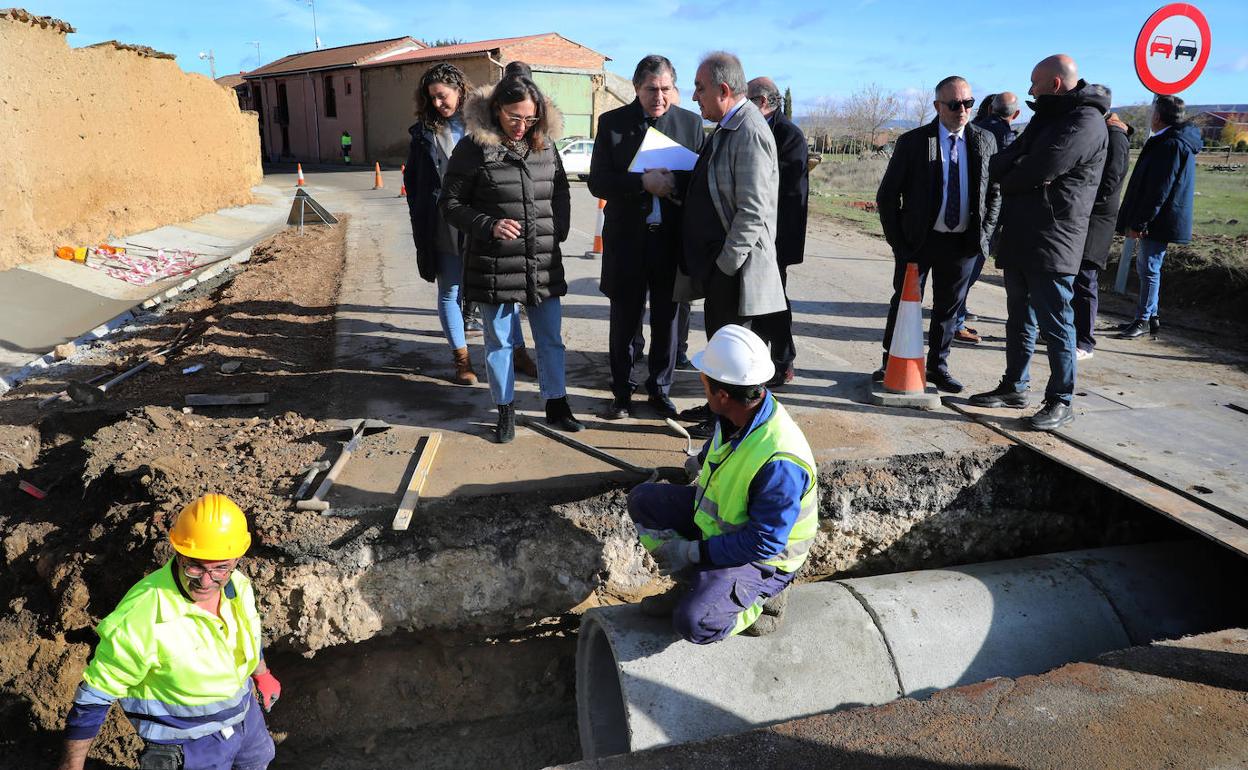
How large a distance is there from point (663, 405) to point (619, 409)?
268mm

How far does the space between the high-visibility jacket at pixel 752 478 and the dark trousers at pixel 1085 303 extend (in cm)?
415

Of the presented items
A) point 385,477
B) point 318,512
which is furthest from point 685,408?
point 318,512

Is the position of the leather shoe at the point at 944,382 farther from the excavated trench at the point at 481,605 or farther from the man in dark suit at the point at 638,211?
the man in dark suit at the point at 638,211

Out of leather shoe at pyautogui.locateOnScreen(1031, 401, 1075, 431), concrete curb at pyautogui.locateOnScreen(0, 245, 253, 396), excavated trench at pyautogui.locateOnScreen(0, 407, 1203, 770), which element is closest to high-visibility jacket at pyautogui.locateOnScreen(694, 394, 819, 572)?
excavated trench at pyautogui.locateOnScreen(0, 407, 1203, 770)

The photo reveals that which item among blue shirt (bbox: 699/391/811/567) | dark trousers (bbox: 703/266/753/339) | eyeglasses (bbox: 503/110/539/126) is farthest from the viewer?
dark trousers (bbox: 703/266/753/339)

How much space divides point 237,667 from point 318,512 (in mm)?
864

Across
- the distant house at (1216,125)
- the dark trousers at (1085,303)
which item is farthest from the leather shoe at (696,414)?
the distant house at (1216,125)

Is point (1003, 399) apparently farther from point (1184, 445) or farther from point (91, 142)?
point (91, 142)

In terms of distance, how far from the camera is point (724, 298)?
14.0 feet

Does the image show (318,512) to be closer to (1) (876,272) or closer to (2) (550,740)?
(2) (550,740)

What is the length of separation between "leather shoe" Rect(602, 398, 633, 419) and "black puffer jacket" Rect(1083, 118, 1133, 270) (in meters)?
3.86

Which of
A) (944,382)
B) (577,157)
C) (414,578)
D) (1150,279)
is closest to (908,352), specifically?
(944,382)

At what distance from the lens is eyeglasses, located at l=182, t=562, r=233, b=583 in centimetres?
265

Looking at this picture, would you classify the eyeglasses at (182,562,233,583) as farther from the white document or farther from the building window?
the building window
